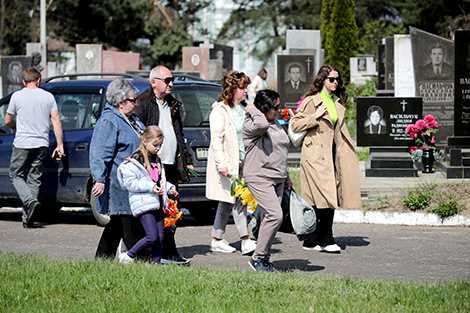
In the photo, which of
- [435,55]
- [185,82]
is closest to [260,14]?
[435,55]

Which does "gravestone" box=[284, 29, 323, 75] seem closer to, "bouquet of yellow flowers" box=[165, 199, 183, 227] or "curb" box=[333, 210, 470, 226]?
"curb" box=[333, 210, 470, 226]

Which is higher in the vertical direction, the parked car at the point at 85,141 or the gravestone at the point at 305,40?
the gravestone at the point at 305,40

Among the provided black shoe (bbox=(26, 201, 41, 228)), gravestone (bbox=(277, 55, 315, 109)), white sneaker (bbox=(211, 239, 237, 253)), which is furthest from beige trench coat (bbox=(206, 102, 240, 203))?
gravestone (bbox=(277, 55, 315, 109))

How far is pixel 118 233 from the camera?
568cm

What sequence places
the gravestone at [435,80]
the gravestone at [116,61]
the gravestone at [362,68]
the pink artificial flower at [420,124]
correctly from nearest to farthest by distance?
1. the pink artificial flower at [420,124]
2. the gravestone at [435,80]
3. the gravestone at [116,61]
4. the gravestone at [362,68]

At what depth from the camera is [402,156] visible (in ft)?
38.0

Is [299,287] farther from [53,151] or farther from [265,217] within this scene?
[53,151]

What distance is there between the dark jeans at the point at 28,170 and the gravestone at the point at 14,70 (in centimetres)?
1260

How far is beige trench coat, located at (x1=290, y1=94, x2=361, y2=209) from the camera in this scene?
21.8ft

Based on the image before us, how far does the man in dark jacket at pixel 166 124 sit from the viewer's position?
6066 mm

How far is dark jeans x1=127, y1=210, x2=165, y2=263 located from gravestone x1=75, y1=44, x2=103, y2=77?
1807 cm

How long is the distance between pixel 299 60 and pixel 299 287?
561 inches

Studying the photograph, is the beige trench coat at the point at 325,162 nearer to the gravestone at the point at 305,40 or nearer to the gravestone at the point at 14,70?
the gravestone at the point at 305,40

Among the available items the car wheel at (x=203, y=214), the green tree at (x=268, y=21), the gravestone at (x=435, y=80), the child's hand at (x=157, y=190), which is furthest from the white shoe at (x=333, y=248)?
the green tree at (x=268, y=21)
